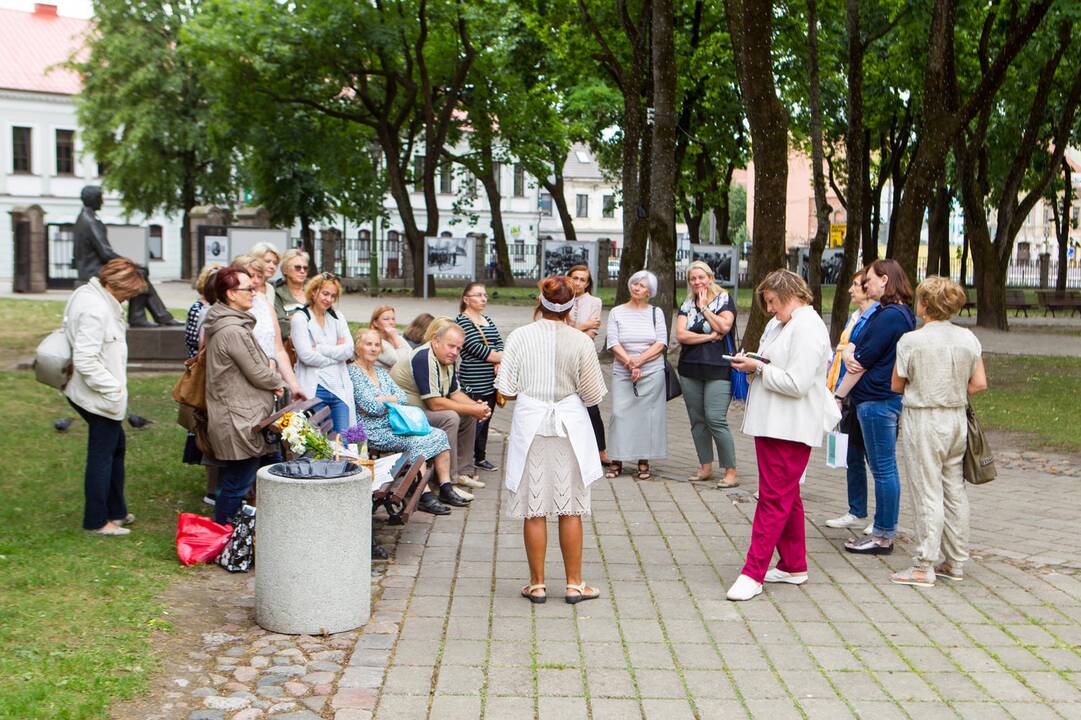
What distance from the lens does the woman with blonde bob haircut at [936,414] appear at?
278 inches

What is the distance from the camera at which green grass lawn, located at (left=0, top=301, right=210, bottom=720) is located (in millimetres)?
5145

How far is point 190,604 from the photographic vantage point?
6512 millimetres

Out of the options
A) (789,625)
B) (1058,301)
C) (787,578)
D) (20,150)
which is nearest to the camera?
(789,625)

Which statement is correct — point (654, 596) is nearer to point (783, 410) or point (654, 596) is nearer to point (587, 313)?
point (783, 410)

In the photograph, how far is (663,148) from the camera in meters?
17.5

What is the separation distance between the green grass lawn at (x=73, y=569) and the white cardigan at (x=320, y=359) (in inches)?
48.0

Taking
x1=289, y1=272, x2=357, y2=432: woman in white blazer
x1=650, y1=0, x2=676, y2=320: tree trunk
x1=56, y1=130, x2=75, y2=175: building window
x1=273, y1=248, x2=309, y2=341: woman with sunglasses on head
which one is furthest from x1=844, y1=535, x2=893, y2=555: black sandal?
x1=56, y1=130, x2=75, y2=175: building window

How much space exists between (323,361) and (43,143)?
188 ft

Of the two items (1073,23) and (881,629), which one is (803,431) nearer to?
(881,629)

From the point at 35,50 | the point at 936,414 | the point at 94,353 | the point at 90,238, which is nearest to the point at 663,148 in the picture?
the point at 90,238

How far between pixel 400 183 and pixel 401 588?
1199 inches

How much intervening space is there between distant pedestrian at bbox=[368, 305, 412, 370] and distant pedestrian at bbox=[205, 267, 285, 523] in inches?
83.8

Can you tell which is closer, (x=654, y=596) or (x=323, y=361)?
(x=654, y=596)

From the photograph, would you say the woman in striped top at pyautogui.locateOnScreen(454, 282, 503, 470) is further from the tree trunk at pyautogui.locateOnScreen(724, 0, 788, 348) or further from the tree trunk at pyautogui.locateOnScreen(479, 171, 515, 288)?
the tree trunk at pyautogui.locateOnScreen(479, 171, 515, 288)
